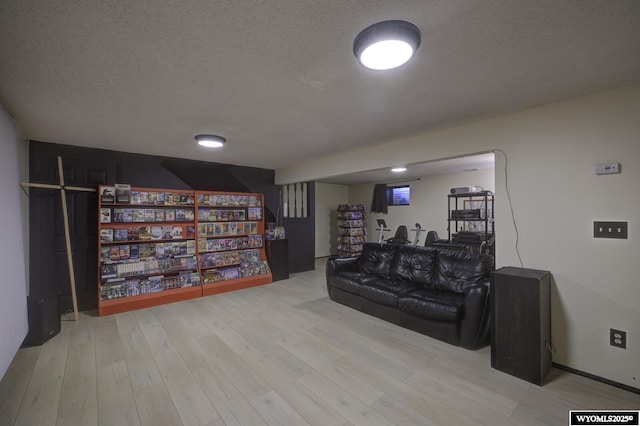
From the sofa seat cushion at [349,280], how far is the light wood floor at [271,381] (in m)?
0.57

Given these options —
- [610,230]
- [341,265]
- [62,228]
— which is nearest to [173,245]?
[62,228]

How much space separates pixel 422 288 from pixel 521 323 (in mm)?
1259

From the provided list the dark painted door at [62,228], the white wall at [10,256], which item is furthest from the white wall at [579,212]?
the dark painted door at [62,228]

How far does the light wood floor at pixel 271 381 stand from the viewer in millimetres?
1819

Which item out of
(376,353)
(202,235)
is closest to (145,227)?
(202,235)

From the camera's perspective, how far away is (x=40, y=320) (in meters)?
2.81

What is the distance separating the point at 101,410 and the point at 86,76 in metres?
2.34

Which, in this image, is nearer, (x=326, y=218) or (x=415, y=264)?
(x=415, y=264)

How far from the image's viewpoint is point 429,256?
3635 millimetres

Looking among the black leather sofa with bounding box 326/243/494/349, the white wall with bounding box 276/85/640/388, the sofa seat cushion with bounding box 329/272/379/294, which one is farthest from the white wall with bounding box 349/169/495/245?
the white wall with bounding box 276/85/640/388

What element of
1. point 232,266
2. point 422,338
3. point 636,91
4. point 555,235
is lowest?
point 422,338

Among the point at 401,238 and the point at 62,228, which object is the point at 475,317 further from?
the point at 62,228

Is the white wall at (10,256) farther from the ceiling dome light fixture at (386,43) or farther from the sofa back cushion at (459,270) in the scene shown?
the sofa back cushion at (459,270)

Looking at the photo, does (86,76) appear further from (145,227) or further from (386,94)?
(145,227)
